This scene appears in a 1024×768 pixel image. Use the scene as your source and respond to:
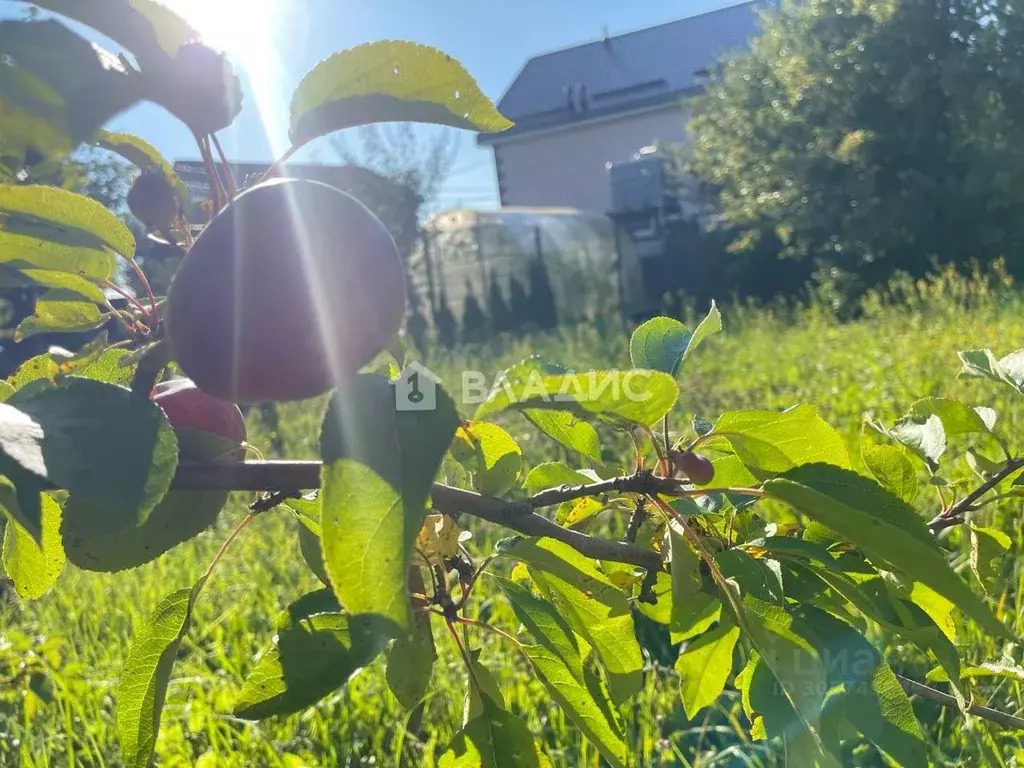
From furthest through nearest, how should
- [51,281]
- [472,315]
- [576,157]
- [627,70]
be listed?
1. [627,70]
2. [576,157]
3. [472,315]
4. [51,281]

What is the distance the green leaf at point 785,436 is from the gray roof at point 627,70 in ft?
37.4

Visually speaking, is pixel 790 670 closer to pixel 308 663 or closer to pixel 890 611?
pixel 890 611

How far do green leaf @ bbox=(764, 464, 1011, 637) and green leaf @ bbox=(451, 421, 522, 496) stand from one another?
0.16 m

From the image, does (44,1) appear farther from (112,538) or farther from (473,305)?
(473,305)

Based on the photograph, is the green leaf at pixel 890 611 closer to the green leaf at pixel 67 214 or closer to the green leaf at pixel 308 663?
the green leaf at pixel 308 663

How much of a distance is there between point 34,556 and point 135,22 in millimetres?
295

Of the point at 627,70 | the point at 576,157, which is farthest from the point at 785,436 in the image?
the point at 627,70

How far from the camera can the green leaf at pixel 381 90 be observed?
1.23 feet

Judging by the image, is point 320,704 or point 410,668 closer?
point 410,668

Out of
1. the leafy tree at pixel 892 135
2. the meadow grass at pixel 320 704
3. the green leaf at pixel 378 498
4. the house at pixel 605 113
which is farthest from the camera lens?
the house at pixel 605 113

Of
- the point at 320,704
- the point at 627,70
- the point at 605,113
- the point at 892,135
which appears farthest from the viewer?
the point at 627,70

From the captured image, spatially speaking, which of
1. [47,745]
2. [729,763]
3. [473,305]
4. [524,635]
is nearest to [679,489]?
[729,763]

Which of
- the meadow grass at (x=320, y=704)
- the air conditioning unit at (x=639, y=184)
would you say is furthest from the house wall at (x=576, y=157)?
the meadow grass at (x=320, y=704)

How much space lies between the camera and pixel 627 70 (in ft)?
42.0
